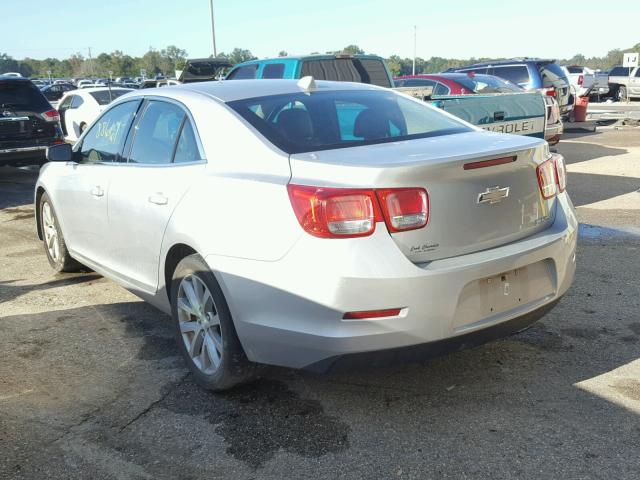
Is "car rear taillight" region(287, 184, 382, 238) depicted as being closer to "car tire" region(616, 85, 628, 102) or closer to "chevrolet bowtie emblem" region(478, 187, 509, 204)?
"chevrolet bowtie emblem" region(478, 187, 509, 204)

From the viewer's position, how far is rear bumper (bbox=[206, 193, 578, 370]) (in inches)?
115

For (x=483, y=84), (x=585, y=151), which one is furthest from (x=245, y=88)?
(x=585, y=151)

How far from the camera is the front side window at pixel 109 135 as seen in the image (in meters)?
4.71

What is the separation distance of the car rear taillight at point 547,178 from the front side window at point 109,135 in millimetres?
2677

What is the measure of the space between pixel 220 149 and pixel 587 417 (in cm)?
225

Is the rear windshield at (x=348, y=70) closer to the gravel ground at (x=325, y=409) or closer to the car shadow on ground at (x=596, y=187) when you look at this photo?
the car shadow on ground at (x=596, y=187)

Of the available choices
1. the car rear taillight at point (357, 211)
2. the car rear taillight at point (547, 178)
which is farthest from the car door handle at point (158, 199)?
the car rear taillight at point (547, 178)

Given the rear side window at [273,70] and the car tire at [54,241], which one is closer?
the car tire at [54,241]

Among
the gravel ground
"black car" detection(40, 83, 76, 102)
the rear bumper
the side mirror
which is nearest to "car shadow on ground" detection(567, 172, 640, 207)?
the gravel ground

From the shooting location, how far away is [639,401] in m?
3.41

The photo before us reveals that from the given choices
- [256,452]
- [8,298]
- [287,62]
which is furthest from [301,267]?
[287,62]

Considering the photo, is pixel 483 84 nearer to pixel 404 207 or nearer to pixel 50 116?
pixel 50 116

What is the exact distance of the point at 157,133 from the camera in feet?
14.1

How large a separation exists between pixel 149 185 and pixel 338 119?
1.18m
